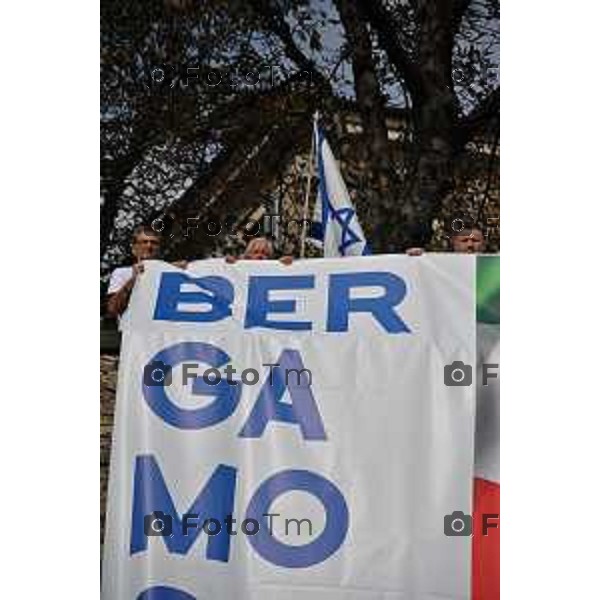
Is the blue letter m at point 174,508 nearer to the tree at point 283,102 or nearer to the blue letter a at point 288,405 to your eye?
the blue letter a at point 288,405

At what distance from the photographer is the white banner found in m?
3.25

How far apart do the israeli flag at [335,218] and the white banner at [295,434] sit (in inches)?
16.8

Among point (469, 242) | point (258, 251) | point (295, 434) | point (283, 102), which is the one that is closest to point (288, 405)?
Result: point (295, 434)

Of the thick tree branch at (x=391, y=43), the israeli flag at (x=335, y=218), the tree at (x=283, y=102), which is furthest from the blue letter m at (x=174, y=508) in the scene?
the thick tree branch at (x=391, y=43)

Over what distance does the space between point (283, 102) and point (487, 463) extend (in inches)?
89.5

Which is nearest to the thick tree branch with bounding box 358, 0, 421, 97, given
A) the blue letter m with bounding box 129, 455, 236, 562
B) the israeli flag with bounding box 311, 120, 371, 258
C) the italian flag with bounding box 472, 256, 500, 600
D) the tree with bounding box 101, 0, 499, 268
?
the tree with bounding box 101, 0, 499, 268

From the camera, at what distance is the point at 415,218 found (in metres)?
4.83

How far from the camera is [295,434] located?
333 centimetres

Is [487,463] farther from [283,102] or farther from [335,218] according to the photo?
[283,102]
